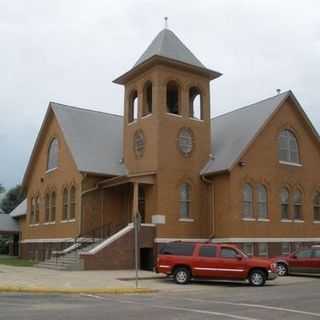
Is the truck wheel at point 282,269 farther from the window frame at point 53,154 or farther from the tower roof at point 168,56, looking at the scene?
the window frame at point 53,154

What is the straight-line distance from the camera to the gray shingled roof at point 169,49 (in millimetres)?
35219

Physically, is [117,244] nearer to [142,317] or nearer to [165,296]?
[165,296]

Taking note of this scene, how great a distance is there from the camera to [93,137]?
38.2m

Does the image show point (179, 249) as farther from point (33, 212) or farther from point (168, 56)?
point (33, 212)

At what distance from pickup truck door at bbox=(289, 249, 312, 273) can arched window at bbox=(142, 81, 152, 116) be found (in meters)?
13.2

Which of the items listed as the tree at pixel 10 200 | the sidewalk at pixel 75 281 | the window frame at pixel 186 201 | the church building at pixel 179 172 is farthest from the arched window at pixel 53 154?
the tree at pixel 10 200

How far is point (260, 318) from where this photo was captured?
13.2 m

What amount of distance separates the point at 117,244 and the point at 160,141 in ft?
22.5

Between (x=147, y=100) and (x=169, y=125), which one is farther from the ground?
(x=147, y=100)

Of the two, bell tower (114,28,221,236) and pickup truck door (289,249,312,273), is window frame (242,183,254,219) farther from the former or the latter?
pickup truck door (289,249,312,273)

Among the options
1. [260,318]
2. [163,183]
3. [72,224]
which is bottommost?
[260,318]

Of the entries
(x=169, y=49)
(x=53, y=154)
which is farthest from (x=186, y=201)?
(x=53, y=154)

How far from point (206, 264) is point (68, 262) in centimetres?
955

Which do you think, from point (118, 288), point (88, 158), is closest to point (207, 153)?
point (88, 158)
